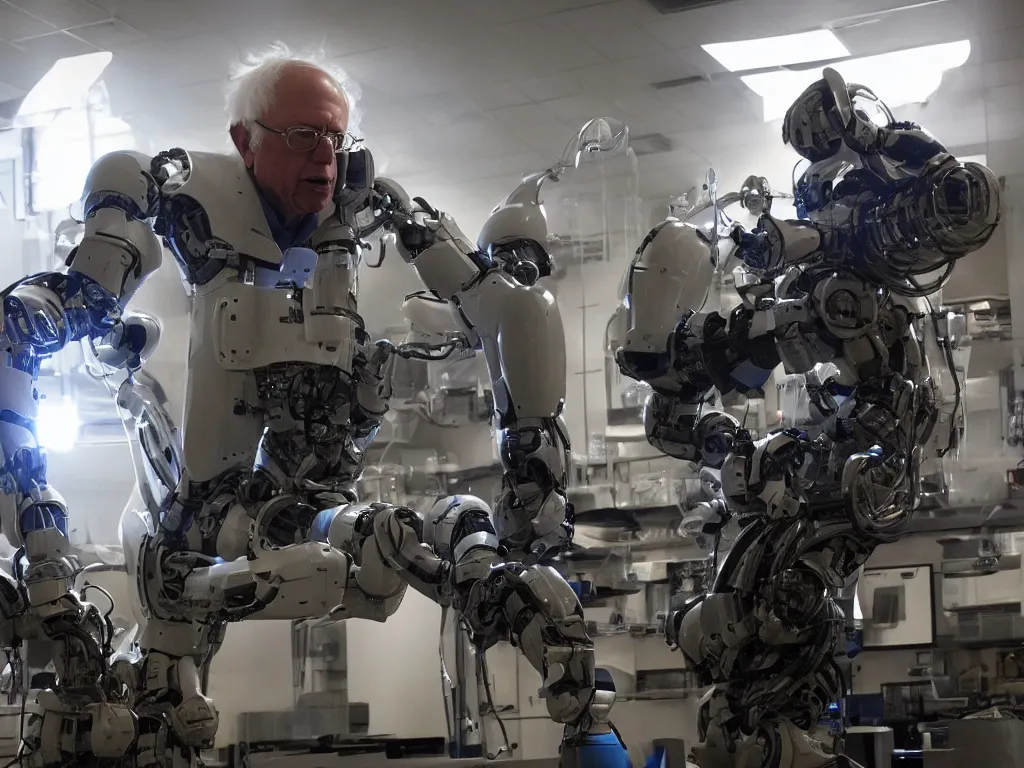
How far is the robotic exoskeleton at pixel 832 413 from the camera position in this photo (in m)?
2.59

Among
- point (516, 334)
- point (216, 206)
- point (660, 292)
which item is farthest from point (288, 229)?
point (660, 292)

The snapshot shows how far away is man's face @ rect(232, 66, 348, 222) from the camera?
2834 millimetres

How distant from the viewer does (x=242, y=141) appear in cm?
293

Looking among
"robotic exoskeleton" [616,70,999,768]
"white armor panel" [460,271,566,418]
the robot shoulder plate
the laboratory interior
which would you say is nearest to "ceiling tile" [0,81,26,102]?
the laboratory interior

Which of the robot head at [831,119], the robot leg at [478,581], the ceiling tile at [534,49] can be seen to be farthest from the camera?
the ceiling tile at [534,49]

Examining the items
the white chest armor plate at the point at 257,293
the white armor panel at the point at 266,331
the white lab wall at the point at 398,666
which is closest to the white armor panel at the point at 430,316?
the white chest armor plate at the point at 257,293

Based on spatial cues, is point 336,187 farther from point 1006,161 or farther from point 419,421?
point 1006,161

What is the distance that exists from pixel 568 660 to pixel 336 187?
1.04 m

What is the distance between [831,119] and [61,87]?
2.29 m

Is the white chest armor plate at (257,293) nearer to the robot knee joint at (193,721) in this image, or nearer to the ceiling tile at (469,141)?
the robot knee joint at (193,721)

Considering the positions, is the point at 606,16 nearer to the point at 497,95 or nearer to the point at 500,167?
the point at 497,95

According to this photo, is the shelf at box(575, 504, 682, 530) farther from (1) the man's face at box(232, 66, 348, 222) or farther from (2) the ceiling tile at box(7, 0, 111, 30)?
(2) the ceiling tile at box(7, 0, 111, 30)

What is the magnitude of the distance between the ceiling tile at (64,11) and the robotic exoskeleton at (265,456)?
132cm

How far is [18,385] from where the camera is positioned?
8.75ft
